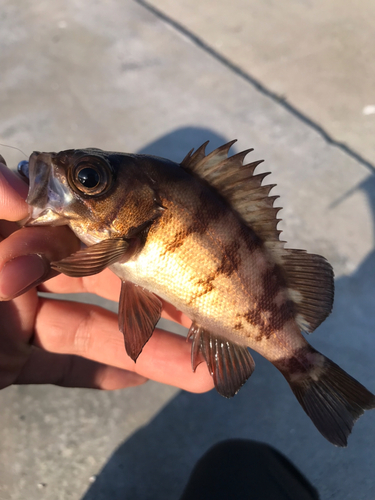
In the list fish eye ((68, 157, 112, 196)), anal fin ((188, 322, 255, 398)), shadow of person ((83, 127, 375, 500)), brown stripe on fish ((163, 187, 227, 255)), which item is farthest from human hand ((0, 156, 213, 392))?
brown stripe on fish ((163, 187, 227, 255))

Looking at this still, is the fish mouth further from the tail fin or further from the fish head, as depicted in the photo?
the tail fin

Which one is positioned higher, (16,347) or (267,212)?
(267,212)

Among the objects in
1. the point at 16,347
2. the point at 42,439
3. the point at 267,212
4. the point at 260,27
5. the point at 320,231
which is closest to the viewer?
the point at 267,212

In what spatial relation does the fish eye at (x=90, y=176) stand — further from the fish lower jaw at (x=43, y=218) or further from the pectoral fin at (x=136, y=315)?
the pectoral fin at (x=136, y=315)

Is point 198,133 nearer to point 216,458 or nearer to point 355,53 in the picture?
point 355,53

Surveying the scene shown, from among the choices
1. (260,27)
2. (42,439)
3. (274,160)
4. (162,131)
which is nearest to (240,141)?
(274,160)

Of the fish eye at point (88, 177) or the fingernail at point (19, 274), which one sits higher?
the fish eye at point (88, 177)

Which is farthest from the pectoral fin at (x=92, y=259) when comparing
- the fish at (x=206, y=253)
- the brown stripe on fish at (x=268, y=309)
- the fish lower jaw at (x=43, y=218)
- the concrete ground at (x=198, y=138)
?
the concrete ground at (x=198, y=138)

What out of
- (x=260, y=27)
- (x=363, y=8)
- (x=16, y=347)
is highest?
(x=363, y=8)
